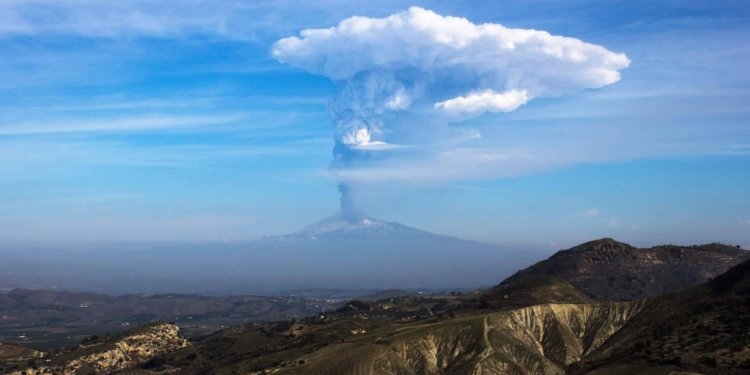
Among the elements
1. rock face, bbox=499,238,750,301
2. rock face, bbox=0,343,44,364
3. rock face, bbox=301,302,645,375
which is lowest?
rock face, bbox=0,343,44,364

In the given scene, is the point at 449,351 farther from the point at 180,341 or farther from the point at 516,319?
the point at 180,341

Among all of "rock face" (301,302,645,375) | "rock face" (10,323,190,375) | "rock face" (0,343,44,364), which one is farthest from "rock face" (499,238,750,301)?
"rock face" (0,343,44,364)

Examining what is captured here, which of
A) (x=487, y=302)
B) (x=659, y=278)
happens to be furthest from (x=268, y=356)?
(x=659, y=278)

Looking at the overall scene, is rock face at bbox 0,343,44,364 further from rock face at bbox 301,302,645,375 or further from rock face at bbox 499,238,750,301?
rock face at bbox 499,238,750,301

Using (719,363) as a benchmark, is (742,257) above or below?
above

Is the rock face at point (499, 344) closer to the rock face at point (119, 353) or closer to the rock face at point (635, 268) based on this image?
the rock face at point (635, 268)
